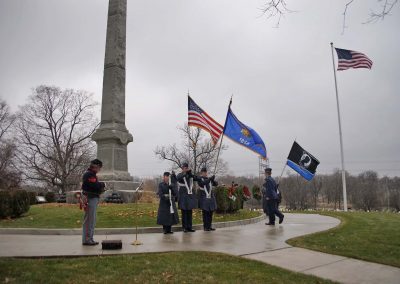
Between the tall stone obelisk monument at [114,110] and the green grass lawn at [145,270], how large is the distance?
12010mm

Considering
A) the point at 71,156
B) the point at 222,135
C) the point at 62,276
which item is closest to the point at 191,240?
the point at 62,276

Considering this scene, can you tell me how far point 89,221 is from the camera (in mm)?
8047

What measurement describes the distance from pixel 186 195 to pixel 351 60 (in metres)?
16.5

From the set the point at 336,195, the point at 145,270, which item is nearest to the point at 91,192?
the point at 145,270

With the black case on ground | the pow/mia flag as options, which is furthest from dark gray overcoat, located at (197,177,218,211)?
the pow/mia flag

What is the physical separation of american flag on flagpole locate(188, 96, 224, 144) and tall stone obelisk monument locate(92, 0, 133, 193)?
5.05m

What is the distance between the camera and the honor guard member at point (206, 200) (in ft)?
37.7

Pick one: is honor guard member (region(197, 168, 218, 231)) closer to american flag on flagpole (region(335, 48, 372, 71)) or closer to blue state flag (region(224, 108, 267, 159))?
blue state flag (region(224, 108, 267, 159))

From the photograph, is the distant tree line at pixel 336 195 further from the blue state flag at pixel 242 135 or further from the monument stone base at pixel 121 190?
the blue state flag at pixel 242 135

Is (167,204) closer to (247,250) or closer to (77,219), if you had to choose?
(77,219)

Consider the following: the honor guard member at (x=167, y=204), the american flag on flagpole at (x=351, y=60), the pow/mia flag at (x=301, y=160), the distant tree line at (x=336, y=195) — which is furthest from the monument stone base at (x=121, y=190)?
A: the distant tree line at (x=336, y=195)

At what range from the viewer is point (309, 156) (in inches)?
606

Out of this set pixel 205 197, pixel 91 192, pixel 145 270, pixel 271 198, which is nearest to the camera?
pixel 145 270

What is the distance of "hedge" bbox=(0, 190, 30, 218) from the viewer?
12.0m
